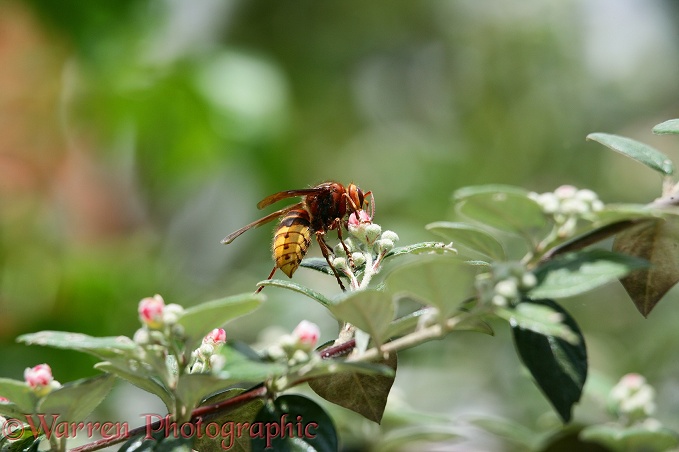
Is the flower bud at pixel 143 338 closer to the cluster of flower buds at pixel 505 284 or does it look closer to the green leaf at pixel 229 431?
the green leaf at pixel 229 431

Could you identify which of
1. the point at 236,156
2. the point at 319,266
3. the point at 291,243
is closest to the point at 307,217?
the point at 291,243

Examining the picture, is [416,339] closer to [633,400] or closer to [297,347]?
[297,347]

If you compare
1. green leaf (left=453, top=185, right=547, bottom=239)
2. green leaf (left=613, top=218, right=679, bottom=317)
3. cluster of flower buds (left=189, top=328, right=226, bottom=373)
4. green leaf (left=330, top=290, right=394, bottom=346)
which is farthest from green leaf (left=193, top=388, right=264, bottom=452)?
green leaf (left=613, top=218, right=679, bottom=317)

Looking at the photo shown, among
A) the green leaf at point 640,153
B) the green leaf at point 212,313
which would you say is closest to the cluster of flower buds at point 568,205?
the green leaf at point 640,153

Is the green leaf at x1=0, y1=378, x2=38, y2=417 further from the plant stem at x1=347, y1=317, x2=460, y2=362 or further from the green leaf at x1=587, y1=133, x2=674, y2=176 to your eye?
the green leaf at x1=587, y1=133, x2=674, y2=176

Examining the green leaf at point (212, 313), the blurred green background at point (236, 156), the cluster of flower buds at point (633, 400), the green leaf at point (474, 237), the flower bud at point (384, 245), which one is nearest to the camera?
the green leaf at point (212, 313)

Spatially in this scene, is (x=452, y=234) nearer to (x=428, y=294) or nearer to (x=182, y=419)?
(x=428, y=294)

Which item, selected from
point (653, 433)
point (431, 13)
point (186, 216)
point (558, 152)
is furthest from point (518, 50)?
point (653, 433)
